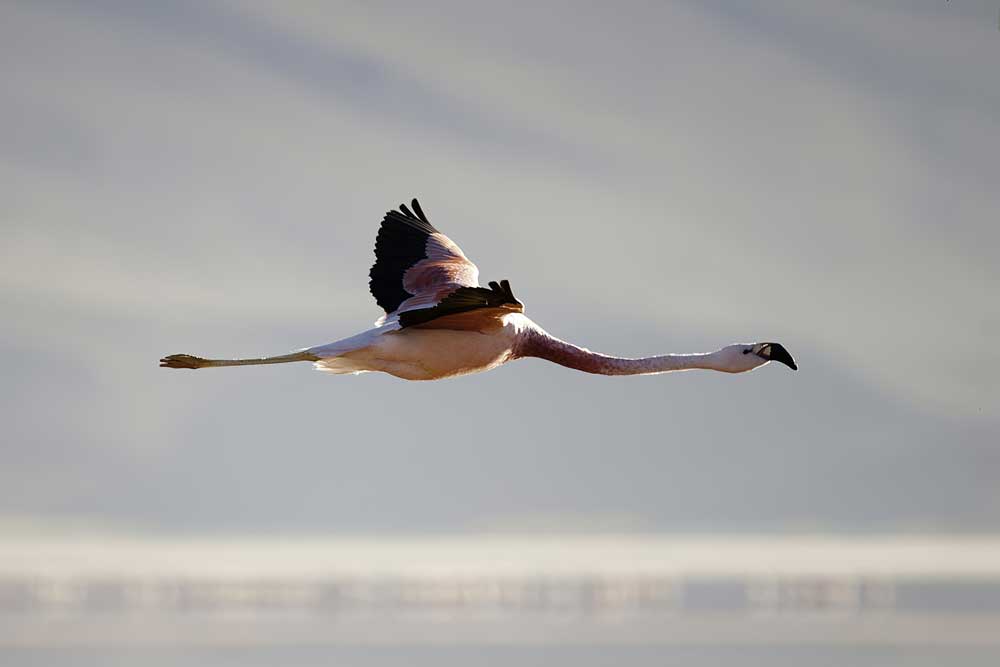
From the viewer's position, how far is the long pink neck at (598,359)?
19.0 meters

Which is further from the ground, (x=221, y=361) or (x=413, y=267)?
(x=413, y=267)

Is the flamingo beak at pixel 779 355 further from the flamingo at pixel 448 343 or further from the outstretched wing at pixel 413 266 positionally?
the outstretched wing at pixel 413 266

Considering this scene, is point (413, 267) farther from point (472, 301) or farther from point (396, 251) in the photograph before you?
point (472, 301)

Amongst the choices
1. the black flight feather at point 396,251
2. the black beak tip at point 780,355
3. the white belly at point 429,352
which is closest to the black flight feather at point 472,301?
the white belly at point 429,352

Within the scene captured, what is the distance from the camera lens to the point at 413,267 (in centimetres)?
2112

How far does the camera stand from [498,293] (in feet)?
50.7

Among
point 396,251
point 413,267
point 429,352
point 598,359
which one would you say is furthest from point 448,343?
point 396,251

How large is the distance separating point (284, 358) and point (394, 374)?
153 centimetres

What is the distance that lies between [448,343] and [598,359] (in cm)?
265

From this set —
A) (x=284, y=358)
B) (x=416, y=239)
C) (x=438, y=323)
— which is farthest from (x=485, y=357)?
(x=416, y=239)

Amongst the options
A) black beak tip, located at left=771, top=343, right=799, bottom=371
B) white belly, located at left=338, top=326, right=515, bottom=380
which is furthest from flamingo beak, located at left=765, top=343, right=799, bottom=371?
white belly, located at left=338, top=326, right=515, bottom=380

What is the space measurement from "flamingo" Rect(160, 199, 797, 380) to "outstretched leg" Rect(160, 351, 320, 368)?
1 centimetres

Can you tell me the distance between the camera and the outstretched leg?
704 inches

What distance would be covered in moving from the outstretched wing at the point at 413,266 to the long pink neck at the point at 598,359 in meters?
1.42
